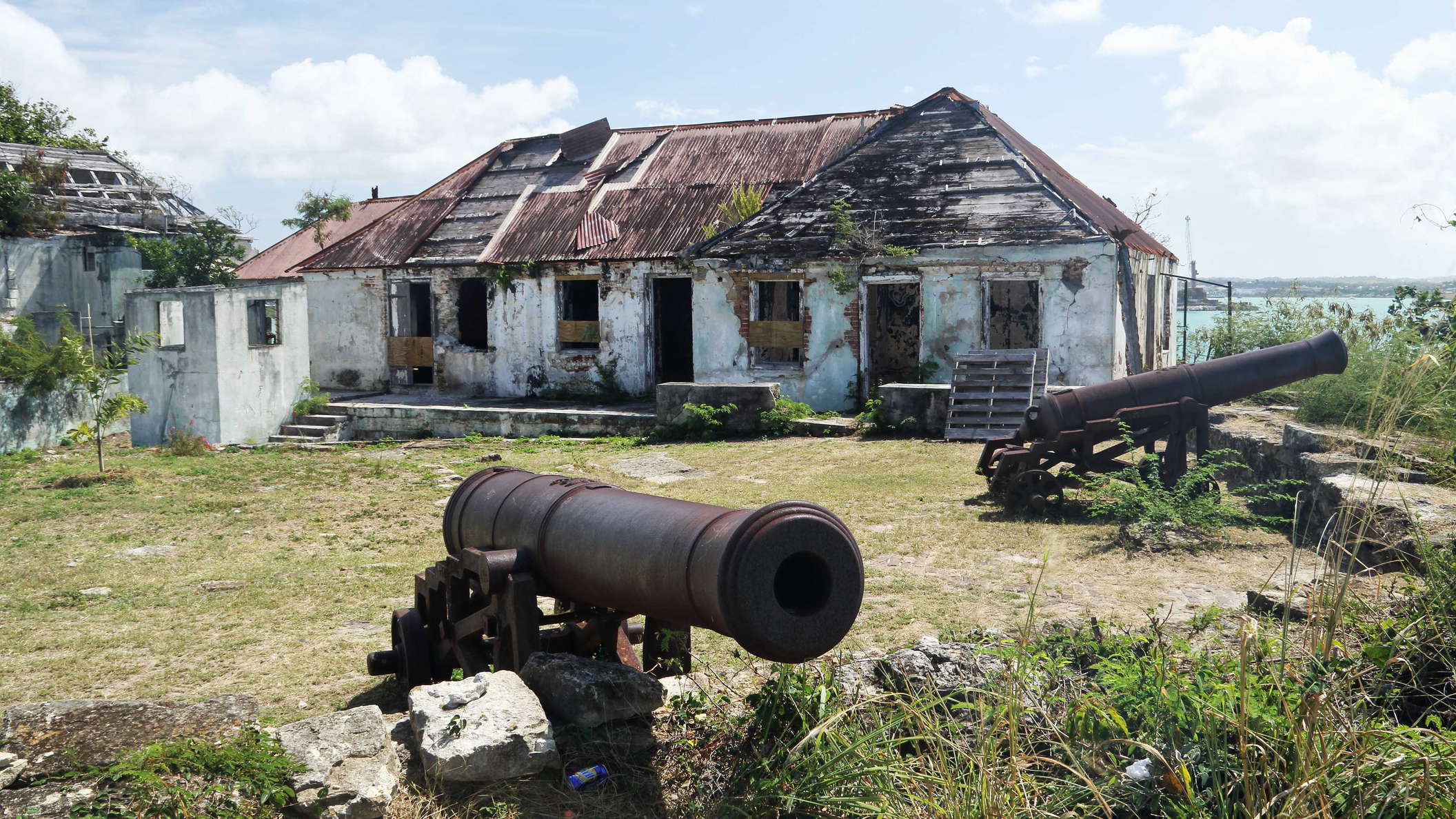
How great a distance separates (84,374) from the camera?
550 inches

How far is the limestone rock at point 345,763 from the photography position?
144 inches

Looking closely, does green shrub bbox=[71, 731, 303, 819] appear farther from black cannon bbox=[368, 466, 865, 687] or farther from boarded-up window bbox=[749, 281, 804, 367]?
boarded-up window bbox=[749, 281, 804, 367]

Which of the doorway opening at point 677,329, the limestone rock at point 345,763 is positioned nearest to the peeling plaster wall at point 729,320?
the doorway opening at point 677,329

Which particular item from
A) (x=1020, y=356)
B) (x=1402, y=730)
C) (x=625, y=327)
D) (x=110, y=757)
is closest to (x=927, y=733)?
(x=1402, y=730)

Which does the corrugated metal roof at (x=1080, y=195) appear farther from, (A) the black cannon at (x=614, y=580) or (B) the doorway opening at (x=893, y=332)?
(A) the black cannon at (x=614, y=580)

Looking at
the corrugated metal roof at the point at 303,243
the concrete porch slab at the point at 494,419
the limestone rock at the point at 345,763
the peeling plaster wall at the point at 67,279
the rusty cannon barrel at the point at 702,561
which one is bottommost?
the limestone rock at the point at 345,763

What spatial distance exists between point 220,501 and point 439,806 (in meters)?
8.57

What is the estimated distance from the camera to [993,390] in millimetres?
14664

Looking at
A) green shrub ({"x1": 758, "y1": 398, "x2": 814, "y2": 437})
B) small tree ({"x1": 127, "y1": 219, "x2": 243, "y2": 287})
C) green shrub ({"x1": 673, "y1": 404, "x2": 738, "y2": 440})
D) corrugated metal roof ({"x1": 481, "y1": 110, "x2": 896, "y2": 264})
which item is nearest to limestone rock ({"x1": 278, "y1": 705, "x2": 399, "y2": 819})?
green shrub ({"x1": 673, "y1": 404, "x2": 738, "y2": 440})

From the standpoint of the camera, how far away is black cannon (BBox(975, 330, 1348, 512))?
9.48 meters

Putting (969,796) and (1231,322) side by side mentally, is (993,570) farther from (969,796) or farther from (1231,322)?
(1231,322)

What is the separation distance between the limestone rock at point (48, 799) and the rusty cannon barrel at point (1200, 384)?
7.93 meters

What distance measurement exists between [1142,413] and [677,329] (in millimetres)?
14248

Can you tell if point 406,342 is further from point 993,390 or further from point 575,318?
point 993,390
